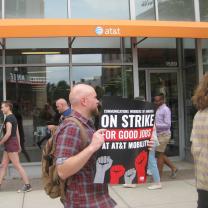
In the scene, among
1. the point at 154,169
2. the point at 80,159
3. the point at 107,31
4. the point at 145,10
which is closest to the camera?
the point at 80,159

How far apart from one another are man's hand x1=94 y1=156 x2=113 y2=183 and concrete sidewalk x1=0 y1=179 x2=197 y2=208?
12.2 feet

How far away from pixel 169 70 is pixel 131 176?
800cm

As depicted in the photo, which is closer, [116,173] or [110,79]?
[116,173]

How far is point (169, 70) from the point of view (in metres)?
11.3

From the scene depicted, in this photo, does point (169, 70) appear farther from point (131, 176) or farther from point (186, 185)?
point (131, 176)

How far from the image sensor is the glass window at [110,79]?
10391 mm

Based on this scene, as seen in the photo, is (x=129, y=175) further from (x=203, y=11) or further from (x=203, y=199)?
(x=203, y=11)

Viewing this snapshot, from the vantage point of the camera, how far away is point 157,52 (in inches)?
437

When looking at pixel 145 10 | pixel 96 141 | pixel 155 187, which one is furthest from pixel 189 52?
pixel 96 141

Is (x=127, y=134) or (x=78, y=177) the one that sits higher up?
(x=127, y=134)

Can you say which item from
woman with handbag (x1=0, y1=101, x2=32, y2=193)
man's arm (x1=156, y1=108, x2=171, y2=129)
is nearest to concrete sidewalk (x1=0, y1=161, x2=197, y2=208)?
woman with handbag (x1=0, y1=101, x2=32, y2=193)

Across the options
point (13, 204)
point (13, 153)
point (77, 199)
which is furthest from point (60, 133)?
point (13, 153)

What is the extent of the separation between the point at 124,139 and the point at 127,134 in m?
0.05

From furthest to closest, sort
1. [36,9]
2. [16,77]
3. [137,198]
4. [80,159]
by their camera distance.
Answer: [36,9]
[16,77]
[137,198]
[80,159]
